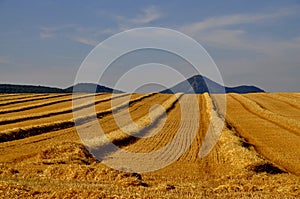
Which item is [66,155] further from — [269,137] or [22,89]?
[22,89]

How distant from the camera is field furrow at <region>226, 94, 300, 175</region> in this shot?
25.2m

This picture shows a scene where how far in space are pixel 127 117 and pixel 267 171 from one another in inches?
1112

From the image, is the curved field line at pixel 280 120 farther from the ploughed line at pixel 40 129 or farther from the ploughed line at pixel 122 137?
the ploughed line at pixel 40 129

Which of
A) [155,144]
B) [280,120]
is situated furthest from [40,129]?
[280,120]

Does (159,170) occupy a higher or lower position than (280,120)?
lower

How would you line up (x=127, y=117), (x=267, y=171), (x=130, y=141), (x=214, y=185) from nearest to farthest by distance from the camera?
(x=214, y=185)
(x=267, y=171)
(x=130, y=141)
(x=127, y=117)

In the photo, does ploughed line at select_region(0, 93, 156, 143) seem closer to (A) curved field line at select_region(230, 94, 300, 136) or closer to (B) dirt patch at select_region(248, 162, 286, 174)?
(A) curved field line at select_region(230, 94, 300, 136)

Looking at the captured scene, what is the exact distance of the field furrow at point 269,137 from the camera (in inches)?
993

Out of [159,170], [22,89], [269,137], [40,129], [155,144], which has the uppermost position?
[22,89]

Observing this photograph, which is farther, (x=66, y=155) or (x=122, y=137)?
(x=122, y=137)

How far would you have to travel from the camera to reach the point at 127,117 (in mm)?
49094

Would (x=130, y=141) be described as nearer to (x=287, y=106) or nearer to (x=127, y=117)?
(x=127, y=117)

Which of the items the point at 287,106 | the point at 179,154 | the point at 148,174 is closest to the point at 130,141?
the point at 179,154

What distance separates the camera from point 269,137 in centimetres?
3362
